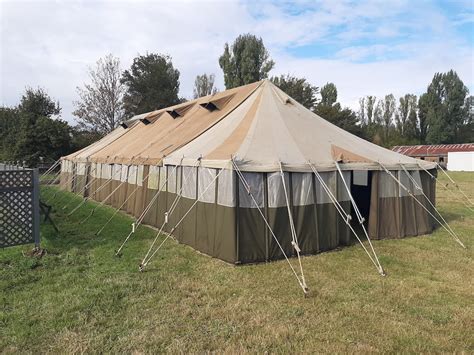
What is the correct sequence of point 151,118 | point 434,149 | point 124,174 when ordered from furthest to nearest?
point 434,149 < point 151,118 < point 124,174

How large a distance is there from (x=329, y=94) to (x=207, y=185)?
44.4 metres

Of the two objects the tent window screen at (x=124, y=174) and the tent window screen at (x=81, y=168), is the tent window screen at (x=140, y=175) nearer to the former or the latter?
the tent window screen at (x=124, y=174)

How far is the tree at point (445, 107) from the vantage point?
2025 inches

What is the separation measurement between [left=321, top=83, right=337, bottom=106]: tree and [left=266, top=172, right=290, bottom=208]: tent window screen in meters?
43.6

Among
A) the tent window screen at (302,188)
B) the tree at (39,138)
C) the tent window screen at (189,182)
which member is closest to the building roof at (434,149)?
the tree at (39,138)

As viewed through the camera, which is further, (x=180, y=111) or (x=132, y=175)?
(x=180, y=111)

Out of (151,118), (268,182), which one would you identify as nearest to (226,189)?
(268,182)

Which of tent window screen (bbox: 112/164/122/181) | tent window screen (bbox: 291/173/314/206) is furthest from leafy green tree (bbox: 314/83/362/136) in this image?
tent window screen (bbox: 291/173/314/206)

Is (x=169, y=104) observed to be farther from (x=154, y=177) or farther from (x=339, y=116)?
(x=154, y=177)

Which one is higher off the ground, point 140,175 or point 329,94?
point 329,94

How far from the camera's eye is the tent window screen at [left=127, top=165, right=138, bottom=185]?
10516 millimetres

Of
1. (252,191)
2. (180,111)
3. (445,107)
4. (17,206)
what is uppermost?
(445,107)

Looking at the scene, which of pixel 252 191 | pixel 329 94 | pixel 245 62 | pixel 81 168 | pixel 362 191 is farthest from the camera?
pixel 329 94

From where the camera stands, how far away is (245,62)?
35406mm
